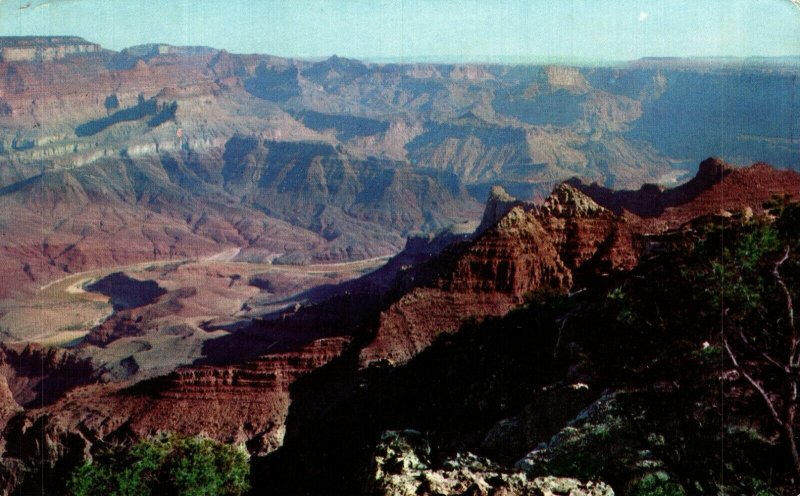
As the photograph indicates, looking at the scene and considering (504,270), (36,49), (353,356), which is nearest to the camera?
(353,356)

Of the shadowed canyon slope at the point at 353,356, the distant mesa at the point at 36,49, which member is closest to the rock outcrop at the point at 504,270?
the shadowed canyon slope at the point at 353,356

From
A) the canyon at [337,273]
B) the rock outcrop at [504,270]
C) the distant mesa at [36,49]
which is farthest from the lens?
the distant mesa at [36,49]

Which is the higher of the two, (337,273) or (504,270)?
(504,270)

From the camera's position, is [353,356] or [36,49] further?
[36,49]

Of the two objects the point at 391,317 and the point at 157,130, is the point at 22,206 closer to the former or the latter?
the point at 157,130

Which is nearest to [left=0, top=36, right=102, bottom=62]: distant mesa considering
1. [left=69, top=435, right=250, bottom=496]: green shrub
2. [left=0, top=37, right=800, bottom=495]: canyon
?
[left=0, top=37, right=800, bottom=495]: canyon

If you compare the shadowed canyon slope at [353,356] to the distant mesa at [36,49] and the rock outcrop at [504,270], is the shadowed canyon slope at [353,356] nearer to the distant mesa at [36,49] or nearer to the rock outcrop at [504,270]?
the rock outcrop at [504,270]

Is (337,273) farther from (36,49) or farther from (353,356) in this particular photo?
(36,49)

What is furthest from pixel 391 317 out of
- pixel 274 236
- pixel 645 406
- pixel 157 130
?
pixel 157 130

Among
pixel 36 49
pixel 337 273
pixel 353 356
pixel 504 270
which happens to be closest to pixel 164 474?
pixel 353 356
